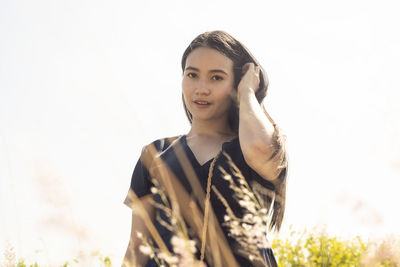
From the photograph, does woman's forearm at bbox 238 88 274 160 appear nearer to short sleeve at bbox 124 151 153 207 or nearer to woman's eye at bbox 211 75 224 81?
woman's eye at bbox 211 75 224 81

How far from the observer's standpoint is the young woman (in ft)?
6.98

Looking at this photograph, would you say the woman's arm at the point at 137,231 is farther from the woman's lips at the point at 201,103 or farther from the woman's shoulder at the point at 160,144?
the woman's lips at the point at 201,103

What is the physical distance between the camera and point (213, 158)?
237cm

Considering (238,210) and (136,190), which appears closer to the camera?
(238,210)

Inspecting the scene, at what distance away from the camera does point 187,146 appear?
249cm

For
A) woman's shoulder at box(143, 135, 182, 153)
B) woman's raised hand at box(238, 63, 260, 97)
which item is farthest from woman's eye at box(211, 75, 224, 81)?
woman's shoulder at box(143, 135, 182, 153)

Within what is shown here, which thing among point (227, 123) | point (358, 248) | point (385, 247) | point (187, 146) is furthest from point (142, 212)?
point (358, 248)

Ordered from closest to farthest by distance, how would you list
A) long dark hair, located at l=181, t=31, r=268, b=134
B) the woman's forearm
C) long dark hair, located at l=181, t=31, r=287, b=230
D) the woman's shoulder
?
the woman's forearm, long dark hair, located at l=181, t=31, r=287, b=230, long dark hair, located at l=181, t=31, r=268, b=134, the woman's shoulder

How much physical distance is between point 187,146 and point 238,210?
46cm

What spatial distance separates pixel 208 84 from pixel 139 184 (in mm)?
648

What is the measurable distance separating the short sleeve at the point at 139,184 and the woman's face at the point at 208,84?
0.42 m

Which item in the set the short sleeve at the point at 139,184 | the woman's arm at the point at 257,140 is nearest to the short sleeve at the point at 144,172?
the short sleeve at the point at 139,184

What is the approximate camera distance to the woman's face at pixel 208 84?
95.9 inches

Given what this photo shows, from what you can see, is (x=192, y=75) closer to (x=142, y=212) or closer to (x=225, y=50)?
(x=225, y=50)
